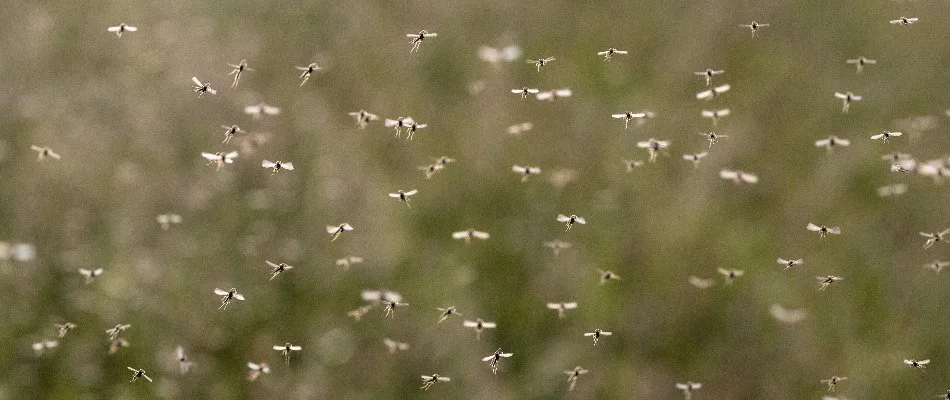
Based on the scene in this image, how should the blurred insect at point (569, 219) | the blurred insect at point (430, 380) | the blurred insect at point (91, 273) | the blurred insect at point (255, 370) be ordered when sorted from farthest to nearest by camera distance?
the blurred insect at point (91, 273) → the blurred insect at point (430, 380) → the blurred insect at point (255, 370) → the blurred insect at point (569, 219)

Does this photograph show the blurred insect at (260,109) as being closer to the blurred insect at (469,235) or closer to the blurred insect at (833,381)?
the blurred insect at (469,235)

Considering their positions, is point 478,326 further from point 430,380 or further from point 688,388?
point 688,388

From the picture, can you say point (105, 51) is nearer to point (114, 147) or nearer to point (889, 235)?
point (114, 147)

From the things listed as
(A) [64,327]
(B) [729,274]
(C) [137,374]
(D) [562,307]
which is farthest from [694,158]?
(A) [64,327]

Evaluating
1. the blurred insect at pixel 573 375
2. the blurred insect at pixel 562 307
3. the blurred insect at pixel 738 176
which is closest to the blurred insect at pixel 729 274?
the blurred insect at pixel 738 176

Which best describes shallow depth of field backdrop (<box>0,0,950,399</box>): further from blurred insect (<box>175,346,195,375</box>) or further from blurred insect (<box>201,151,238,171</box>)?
blurred insect (<box>201,151,238,171</box>)
